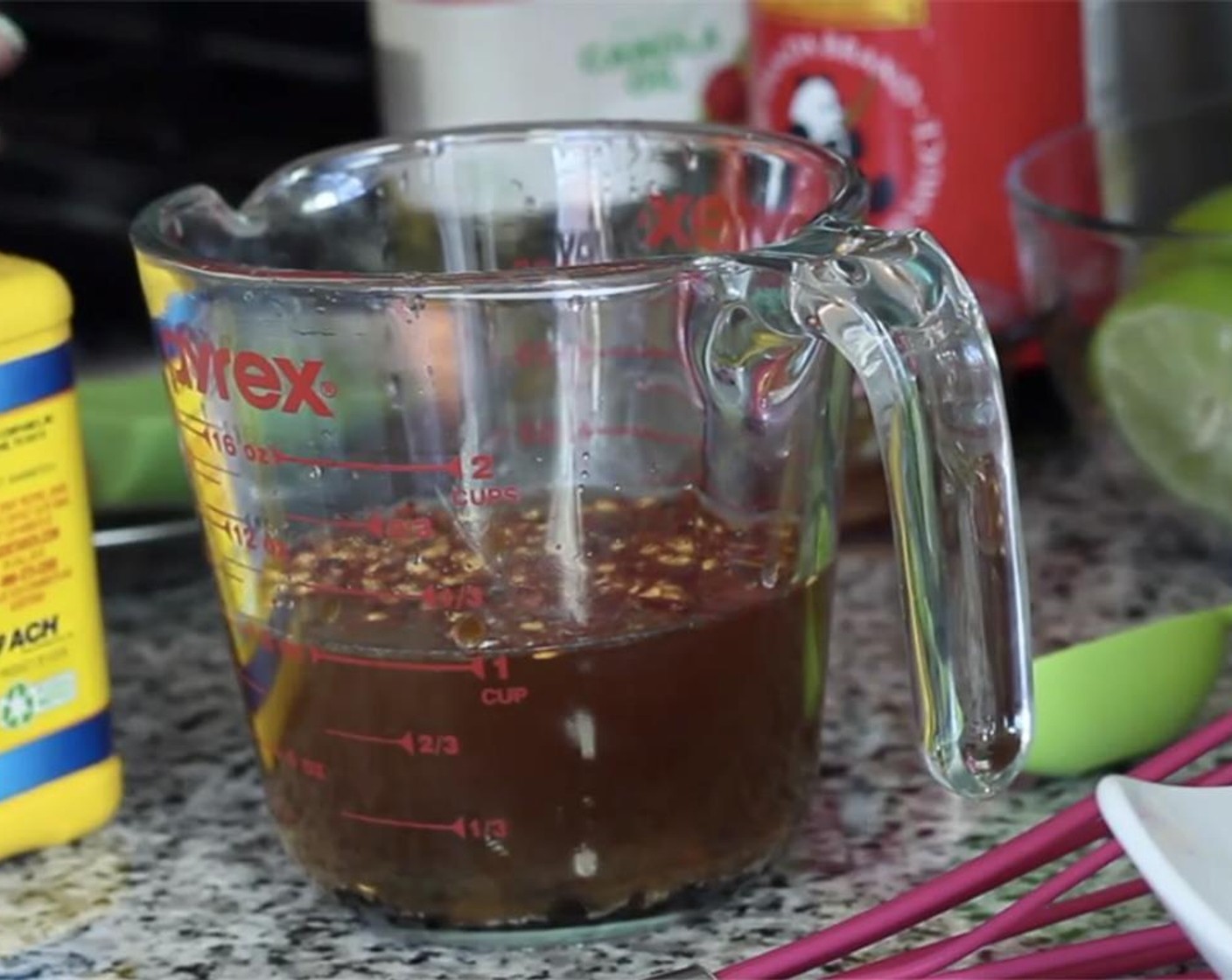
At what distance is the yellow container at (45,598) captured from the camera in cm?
64

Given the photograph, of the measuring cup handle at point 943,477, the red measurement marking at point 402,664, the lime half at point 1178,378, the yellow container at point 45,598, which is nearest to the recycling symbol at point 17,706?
the yellow container at point 45,598

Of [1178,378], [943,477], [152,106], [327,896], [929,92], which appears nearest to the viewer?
[943,477]

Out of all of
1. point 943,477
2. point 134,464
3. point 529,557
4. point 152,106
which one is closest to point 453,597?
point 529,557

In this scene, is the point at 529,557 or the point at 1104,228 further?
the point at 1104,228

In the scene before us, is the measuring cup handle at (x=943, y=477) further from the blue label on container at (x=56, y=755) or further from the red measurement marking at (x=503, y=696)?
the blue label on container at (x=56, y=755)

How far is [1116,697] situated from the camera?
0.67 meters

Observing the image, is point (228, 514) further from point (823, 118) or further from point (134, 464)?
point (823, 118)

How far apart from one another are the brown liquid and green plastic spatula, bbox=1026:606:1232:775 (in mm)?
98

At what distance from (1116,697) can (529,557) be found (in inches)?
7.8

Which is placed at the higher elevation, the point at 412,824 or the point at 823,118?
the point at 823,118

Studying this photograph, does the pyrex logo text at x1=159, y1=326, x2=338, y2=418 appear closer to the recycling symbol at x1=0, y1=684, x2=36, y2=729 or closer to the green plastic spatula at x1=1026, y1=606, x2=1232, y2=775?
the recycling symbol at x1=0, y1=684, x2=36, y2=729

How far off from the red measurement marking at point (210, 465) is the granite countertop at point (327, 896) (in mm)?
127

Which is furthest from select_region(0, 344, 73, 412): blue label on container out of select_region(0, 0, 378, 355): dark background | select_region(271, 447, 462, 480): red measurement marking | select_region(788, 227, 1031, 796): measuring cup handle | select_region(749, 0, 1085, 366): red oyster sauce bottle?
select_region(0, 0, 378, 355): dark background

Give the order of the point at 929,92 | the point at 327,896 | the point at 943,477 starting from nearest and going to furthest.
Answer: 1. the point at 943,477
2. the point at 327,896
3. the point at 929,92
